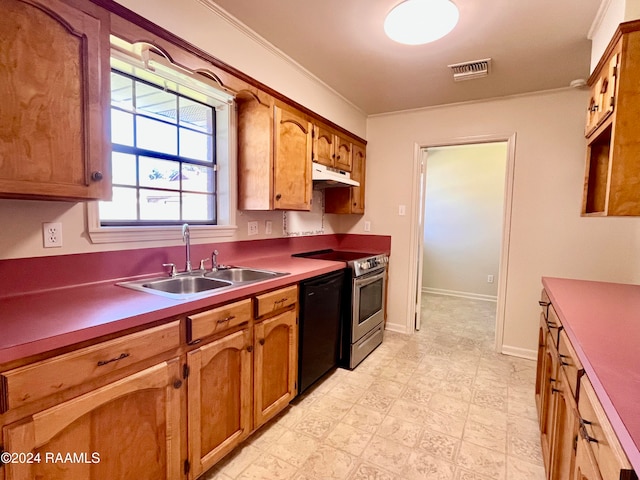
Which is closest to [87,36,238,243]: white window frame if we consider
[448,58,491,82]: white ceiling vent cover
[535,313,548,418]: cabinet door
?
[448,58,491,82]: white ceiling vent cover

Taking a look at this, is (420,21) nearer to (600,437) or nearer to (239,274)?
(239,274)

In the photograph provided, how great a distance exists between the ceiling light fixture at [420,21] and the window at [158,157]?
1319mm

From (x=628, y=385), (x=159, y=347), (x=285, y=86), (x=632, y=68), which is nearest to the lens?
(x=628, y=385)

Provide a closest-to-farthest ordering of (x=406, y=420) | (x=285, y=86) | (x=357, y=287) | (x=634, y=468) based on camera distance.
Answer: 1. (x=634, y=468)
2. (x=406, y=420)
3. (x=285, y=86)
4. (x=357, y=287)

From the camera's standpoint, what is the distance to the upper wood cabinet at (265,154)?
88.6 inches

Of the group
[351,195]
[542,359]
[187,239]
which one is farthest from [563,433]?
[351,195]

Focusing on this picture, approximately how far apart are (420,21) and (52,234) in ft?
7.20

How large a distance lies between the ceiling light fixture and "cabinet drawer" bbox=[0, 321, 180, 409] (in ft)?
6.56

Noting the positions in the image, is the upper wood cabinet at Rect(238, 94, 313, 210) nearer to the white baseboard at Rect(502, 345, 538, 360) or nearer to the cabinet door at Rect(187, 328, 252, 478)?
the cabinet door at Rect(187, 328, 252, 478)

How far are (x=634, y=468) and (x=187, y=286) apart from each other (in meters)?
1.89

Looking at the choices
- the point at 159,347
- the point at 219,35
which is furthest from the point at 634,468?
the point at 219,35

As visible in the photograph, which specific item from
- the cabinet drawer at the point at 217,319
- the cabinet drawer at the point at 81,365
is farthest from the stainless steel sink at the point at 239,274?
the cabinet drawer at the point at 81,365

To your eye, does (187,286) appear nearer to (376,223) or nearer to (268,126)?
(268,126)

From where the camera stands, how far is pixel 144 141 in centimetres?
190
